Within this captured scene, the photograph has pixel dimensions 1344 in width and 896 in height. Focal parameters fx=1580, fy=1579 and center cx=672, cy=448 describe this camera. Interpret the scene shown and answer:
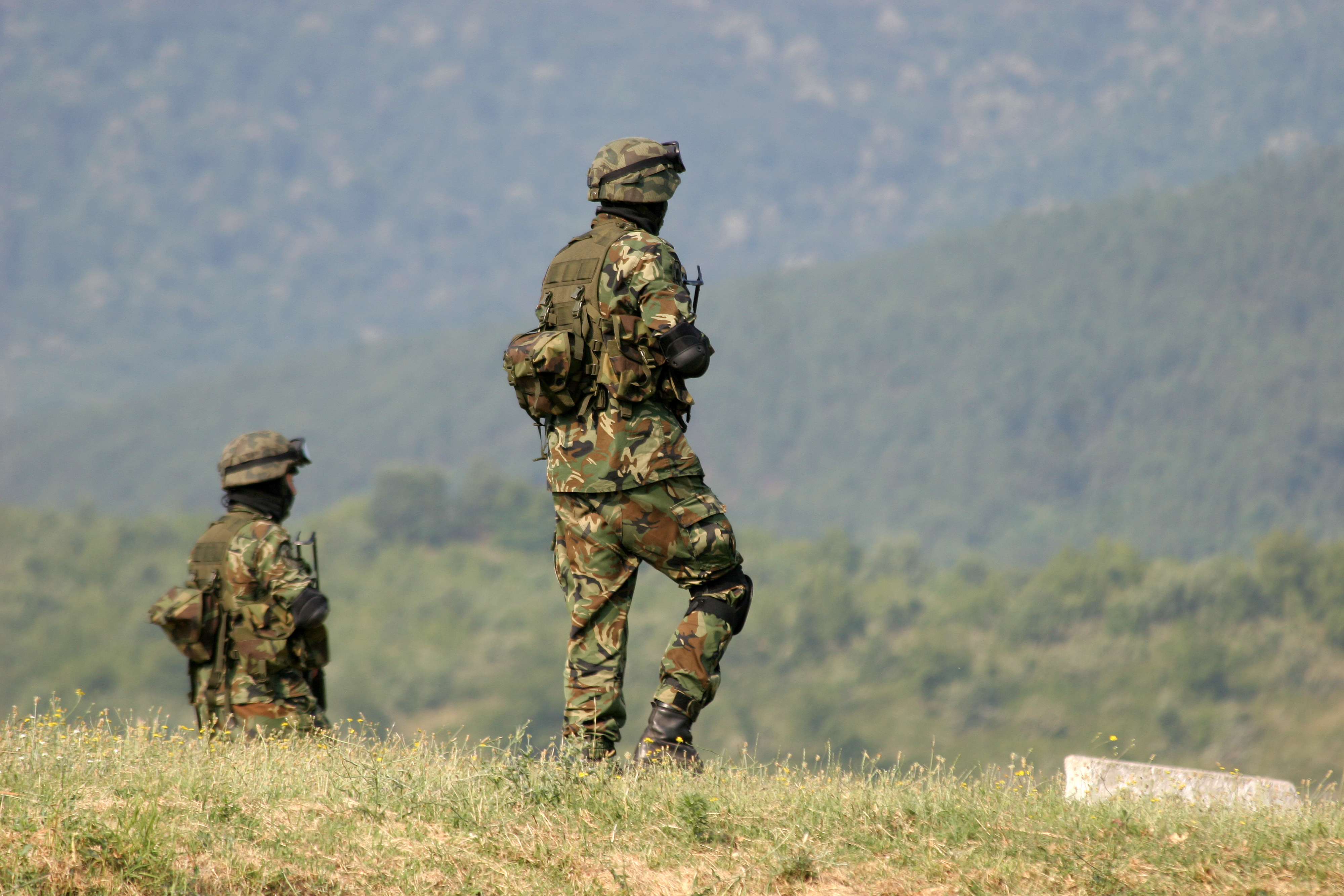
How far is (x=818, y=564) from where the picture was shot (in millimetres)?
125062

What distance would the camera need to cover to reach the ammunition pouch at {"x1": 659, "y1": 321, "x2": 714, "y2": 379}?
22.6 feet

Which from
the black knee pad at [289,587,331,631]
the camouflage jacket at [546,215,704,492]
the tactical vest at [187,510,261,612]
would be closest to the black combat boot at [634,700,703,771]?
the camouflage jacket at [546,215,704,492]

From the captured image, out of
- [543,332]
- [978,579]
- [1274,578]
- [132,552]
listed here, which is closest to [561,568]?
[543,332]

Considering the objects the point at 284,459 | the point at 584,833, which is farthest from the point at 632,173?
the point at 284,459

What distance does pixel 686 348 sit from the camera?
271 inches

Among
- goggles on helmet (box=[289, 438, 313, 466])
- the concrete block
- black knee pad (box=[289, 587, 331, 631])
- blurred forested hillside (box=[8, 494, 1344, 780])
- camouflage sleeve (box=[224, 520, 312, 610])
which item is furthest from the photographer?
blurred forested hillside (box=[8, 494, 1344, 780])

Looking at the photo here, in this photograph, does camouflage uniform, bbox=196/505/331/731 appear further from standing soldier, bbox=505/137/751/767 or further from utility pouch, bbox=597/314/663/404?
utility pouch, bbox=597/314/663/404

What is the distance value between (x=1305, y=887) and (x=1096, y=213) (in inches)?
7579

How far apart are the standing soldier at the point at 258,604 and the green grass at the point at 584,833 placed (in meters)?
2.24

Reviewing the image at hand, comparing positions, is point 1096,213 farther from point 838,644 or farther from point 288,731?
point 288,731

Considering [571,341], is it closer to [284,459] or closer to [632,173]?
[632,173]

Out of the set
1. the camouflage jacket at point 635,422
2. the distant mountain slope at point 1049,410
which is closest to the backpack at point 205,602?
the camouflage jacket at point 635,422

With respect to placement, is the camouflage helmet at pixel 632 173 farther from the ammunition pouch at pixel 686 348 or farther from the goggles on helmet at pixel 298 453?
the goggles on helmet at pixel 298 453

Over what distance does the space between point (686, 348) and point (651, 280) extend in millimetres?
394
